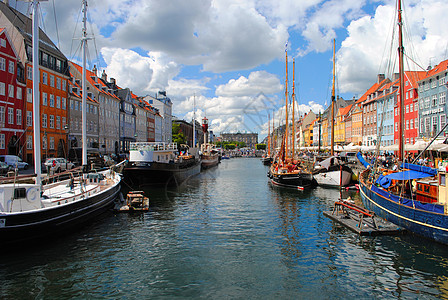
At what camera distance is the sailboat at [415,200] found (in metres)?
15.6

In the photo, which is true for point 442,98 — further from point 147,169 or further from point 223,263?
point 223,263

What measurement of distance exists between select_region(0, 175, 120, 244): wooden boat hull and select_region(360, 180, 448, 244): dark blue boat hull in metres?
17.7

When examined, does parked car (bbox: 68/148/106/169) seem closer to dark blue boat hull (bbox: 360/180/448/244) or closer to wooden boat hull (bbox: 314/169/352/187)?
wooden boat hull (bbox: 314/169/352/187)

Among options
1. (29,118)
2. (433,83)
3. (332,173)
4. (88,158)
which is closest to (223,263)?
(332,173)

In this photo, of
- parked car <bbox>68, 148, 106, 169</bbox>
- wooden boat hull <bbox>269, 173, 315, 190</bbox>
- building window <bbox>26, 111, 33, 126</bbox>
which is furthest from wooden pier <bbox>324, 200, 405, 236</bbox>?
building window <bbox>26, 111, 33, 126</bbox>

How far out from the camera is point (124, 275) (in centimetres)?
1276

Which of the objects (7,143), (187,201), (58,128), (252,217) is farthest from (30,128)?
(252,217)

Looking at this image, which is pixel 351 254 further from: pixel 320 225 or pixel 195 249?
pixel 195 249

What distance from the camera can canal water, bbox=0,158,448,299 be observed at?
11.5 meters

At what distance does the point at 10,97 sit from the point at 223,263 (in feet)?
131

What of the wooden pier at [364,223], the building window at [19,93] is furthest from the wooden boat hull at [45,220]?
the building window at [19,93]

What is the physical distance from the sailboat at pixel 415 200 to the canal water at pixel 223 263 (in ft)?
2.65

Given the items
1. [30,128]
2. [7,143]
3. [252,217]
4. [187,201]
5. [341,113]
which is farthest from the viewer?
[341,113]

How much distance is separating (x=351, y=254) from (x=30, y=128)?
43.3 m
